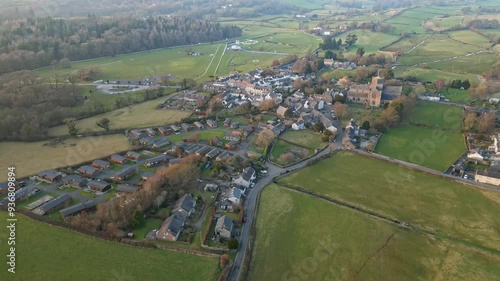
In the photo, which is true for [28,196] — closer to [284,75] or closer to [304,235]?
[304,235]

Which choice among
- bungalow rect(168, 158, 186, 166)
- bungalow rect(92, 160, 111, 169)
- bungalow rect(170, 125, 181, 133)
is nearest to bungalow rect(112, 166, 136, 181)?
bungalow rect(92, 160, 111, 169)

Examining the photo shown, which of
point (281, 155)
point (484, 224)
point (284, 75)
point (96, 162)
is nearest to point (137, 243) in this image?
point (96, 162)

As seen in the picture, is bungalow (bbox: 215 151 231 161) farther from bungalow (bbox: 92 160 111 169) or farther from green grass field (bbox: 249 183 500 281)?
bungalow (bbox: 92 160 111 169)

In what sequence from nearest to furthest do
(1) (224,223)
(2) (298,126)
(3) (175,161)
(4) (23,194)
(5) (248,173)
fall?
(1) (224,223), (4) (23,194), (5) (248,173), (3) (175,161), (2) (298,126)

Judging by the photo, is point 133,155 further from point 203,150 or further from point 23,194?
point 23,194

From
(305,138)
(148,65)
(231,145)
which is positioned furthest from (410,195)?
(148,65)
